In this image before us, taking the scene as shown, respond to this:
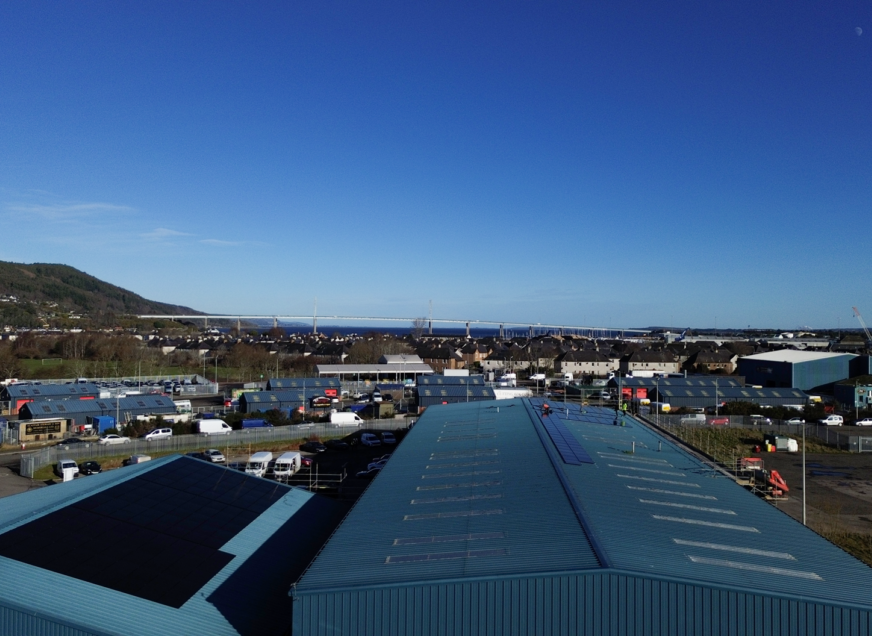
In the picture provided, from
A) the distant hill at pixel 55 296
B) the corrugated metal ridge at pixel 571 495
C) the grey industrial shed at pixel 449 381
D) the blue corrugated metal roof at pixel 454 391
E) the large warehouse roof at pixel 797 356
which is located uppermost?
the distant hill at pixel 55 296

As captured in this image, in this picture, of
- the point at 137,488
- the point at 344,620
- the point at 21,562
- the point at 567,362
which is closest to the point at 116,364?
the point at 567,362

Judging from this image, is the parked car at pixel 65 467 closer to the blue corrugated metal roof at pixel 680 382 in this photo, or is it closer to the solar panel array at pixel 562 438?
the solar panel array at pixel 562 438

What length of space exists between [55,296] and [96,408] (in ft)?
329

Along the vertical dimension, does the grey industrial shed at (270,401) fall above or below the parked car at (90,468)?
above

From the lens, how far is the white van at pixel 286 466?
1455 centimetres

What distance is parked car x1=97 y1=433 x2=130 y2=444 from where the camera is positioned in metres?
16.7

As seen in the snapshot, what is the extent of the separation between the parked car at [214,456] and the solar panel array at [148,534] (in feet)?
18.9

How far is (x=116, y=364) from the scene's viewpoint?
36.2 m

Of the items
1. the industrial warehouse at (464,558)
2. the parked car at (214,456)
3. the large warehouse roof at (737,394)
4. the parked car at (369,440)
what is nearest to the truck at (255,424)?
the parked car at (214,456)

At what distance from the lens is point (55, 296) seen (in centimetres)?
10494

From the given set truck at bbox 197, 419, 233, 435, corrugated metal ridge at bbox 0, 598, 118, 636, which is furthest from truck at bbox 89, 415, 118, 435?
corrugated metal ridge at bbox 0, 598, 118, 636

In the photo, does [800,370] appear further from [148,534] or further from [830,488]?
[148,534]

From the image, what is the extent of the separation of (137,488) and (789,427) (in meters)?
19.9

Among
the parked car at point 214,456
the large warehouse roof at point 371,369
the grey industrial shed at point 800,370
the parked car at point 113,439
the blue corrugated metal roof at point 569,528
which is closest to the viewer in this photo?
the blue corrugated metal roof at point 569,528
